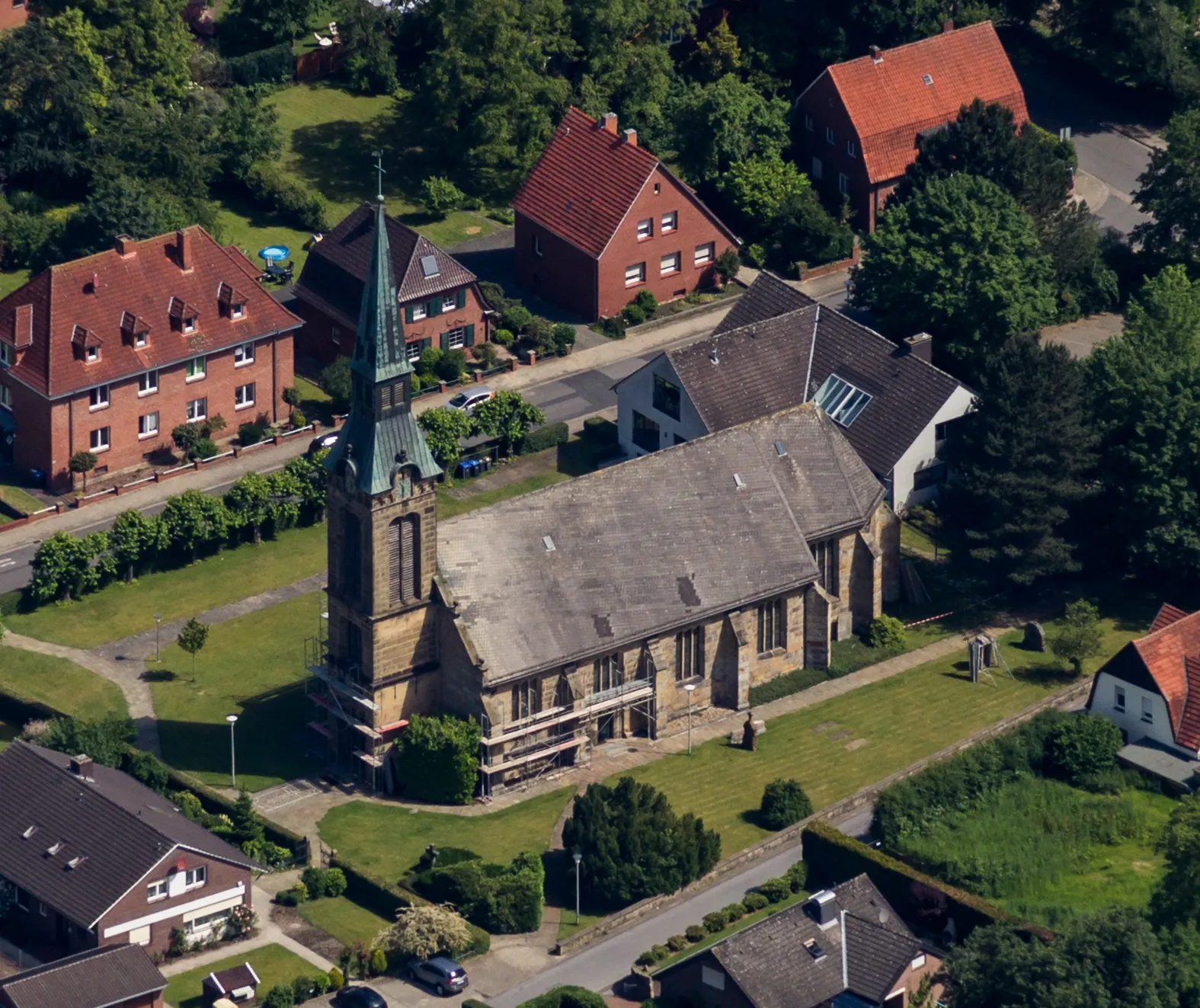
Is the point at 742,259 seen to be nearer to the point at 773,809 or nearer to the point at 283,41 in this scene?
the point at 283,41

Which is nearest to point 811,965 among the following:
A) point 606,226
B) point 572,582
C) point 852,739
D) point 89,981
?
point 852,739

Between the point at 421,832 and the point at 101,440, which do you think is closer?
the point at 421,832

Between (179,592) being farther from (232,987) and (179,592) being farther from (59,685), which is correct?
(232,987)

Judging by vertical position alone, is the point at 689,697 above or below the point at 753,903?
above

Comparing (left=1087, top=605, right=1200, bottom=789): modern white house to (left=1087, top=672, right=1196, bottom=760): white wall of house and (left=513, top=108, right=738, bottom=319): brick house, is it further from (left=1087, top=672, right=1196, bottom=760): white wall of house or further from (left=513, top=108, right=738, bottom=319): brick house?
(left=513, top=108, right=738, bottom=319): brick house

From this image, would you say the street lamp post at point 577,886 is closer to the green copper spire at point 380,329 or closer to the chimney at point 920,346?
the green copper spire at point 380,329
